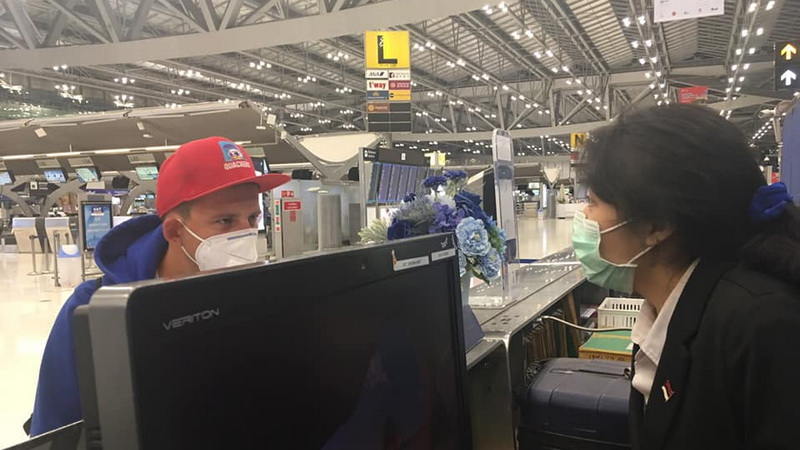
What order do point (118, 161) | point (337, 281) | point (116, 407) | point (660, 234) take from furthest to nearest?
point (118, 161) → point (660, 234) → point (337, 281) → point (116, 407)

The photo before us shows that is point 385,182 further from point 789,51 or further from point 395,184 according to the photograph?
point 789,51

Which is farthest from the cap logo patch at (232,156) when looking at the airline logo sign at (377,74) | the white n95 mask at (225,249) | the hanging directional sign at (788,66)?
the hanging directional sign at (788,66)

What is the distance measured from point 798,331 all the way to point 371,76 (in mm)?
9871

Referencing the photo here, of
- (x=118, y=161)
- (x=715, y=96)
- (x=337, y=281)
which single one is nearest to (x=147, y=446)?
(x=337, y=281)

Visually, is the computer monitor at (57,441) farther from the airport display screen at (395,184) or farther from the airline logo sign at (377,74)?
the airline logo sign at (377,74)

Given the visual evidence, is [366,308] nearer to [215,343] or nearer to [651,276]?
[215,343]

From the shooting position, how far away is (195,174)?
57.3 inches

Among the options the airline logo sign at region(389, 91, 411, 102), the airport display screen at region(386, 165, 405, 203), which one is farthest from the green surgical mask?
the airline logo sign at region(389, 91, 411, 102)

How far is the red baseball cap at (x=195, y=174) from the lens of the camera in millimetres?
1454

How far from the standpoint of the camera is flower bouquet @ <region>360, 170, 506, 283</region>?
68.6 inches

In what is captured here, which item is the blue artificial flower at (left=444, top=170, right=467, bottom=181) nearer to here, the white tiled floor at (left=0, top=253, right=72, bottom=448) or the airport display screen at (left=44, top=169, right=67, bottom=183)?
the white tiled floor at (left=0, top=253, right=72, bottom=448)

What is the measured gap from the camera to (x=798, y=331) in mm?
955

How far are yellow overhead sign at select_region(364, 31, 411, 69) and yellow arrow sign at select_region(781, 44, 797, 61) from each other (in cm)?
589

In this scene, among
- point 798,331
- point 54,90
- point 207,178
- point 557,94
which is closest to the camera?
point 798,331
